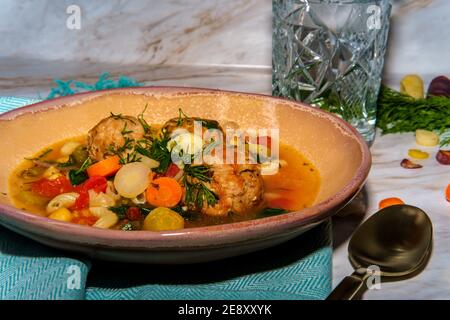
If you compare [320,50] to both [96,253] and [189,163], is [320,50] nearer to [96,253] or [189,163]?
[189,163]

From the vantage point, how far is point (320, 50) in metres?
2.81

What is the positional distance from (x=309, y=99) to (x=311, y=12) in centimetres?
34

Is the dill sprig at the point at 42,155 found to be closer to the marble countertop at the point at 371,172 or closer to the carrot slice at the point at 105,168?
the carrot slice at the point at 105,168

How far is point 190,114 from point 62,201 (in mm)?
663

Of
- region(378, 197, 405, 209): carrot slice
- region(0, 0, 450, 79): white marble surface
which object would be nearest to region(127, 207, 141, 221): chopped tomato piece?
region(378, 197, 405, 209): carrot slice

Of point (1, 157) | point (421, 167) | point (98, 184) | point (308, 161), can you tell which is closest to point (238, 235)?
point (98, 184)

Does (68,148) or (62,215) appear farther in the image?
(68,148)

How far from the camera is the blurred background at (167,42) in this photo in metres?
3.44

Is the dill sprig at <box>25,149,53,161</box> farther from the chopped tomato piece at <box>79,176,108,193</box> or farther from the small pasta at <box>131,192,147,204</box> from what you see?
the small pasta at <box>131,192,147,204</box>

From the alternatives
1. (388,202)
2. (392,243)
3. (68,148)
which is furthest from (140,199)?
(388,202)

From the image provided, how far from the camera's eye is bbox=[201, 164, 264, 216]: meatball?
1.95 metres

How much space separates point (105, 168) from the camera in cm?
212

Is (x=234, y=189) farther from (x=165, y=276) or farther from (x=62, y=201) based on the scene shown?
(x=62, y=201)

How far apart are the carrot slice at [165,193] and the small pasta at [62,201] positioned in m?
0.21
